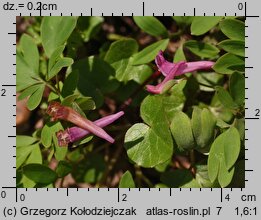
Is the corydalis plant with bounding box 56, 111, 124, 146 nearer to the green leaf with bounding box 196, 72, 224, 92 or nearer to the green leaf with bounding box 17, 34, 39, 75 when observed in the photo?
the green leaf with bounding box 17, 34, 39, 75

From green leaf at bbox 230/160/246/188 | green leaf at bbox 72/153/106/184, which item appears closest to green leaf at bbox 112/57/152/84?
green leaf at bbox 72/153/106/184

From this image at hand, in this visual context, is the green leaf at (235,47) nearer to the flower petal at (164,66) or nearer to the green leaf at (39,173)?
the flower petal at (164,66)

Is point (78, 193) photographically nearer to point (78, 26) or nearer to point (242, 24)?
point (78, 26)

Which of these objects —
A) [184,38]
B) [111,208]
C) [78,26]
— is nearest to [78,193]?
[111,208]

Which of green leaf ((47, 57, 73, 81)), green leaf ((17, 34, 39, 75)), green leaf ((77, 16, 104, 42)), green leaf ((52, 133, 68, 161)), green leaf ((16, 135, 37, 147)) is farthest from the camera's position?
green leaf ((77, 16, 104, 42))

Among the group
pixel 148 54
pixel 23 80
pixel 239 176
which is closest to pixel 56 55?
pixel 23 80

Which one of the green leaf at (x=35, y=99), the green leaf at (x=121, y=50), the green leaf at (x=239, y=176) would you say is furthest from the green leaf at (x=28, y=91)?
the green leaf at (x=239, y=176)

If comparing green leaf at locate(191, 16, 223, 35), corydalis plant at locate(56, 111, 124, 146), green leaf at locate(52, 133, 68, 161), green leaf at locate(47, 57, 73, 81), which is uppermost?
green leaf at locate(191, 16, 223, 35)
